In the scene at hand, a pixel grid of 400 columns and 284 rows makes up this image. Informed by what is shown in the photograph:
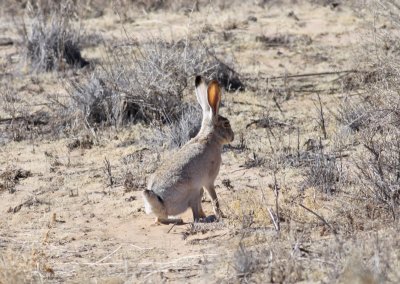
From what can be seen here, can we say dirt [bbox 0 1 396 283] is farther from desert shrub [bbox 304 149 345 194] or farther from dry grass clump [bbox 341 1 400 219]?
dry grass clump [bbox 341 1 400 219]

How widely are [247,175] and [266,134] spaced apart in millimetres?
1308

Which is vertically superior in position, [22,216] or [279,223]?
[279,223]

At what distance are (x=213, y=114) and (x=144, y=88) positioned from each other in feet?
8.23

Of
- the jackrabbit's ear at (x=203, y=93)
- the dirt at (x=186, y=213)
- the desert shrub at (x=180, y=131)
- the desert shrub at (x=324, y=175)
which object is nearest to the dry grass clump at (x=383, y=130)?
the desert shrub at (x=324, y=175)

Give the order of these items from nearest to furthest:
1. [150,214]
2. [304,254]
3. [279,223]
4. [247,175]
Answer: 1. [304,254]
2. [279,223]
3. [150,214]
4. [247,175]

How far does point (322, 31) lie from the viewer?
47.0 ft

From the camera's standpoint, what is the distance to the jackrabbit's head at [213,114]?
24.9 feet

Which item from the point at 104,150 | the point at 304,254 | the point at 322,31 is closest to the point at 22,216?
the point at 104,150

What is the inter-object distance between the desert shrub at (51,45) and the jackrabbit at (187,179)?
5.44 m

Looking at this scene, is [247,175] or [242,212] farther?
[247,175]

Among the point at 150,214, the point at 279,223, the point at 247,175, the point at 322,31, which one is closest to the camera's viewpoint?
the point at 279,223

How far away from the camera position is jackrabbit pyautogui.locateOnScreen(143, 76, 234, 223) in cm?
711

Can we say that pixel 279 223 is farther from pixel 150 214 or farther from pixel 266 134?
pixel 266 134

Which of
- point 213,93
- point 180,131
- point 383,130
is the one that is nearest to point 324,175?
point 383,130
